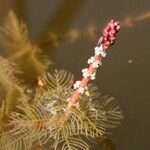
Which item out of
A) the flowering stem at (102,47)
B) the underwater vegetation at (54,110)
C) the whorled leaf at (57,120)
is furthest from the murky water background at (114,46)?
the flowering stem at (102,47)

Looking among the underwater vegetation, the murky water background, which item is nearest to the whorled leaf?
the underwater vegetation

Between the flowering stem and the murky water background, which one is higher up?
the murky water background

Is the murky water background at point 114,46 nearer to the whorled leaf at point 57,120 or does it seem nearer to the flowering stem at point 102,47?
Result: the whorled leaf at point 57,120

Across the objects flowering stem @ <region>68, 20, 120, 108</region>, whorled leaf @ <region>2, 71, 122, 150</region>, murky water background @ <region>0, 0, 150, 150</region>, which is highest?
murky water background @ <region>0, 0, 150, 150</region>

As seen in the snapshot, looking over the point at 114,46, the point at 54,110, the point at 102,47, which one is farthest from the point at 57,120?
the point at 114,46

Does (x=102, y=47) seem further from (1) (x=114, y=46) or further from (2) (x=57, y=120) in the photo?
(1) (x=114, y=46)

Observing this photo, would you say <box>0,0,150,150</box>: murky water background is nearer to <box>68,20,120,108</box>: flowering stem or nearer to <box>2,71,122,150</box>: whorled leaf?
<box>2,71,122,150</box>: whorled leaf
